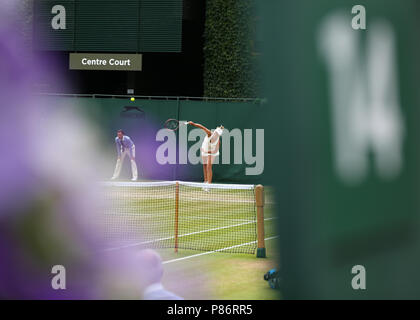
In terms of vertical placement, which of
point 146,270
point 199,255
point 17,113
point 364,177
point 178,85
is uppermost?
point 178,85

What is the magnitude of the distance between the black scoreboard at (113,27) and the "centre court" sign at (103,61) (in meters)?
0.32

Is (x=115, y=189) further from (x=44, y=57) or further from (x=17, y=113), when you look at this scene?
(x=17, y=113)

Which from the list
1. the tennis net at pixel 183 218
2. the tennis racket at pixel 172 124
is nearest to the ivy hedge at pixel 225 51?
the tennis racket at pixel 172 124

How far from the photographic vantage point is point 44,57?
22.5 meters

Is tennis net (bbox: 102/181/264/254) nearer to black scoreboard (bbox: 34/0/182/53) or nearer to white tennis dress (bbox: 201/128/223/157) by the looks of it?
white tennis dress (bbox: 201/128/223/157)

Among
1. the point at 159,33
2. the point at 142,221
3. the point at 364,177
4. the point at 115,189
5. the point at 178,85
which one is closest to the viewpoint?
the point at 364,177

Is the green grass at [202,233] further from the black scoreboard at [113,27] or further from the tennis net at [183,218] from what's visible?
the black scoreboard at [113,27]

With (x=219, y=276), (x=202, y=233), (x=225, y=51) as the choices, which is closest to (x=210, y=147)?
(x=225, y=51)

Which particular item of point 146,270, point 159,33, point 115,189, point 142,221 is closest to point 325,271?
point 146,270

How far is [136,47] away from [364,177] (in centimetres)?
1975

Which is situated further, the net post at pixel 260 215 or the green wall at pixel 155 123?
the green wall at pixel 155 123

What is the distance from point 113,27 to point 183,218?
11.0 m

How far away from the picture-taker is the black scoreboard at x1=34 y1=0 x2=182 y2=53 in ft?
65.2

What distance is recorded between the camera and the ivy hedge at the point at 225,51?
23.0 metres
